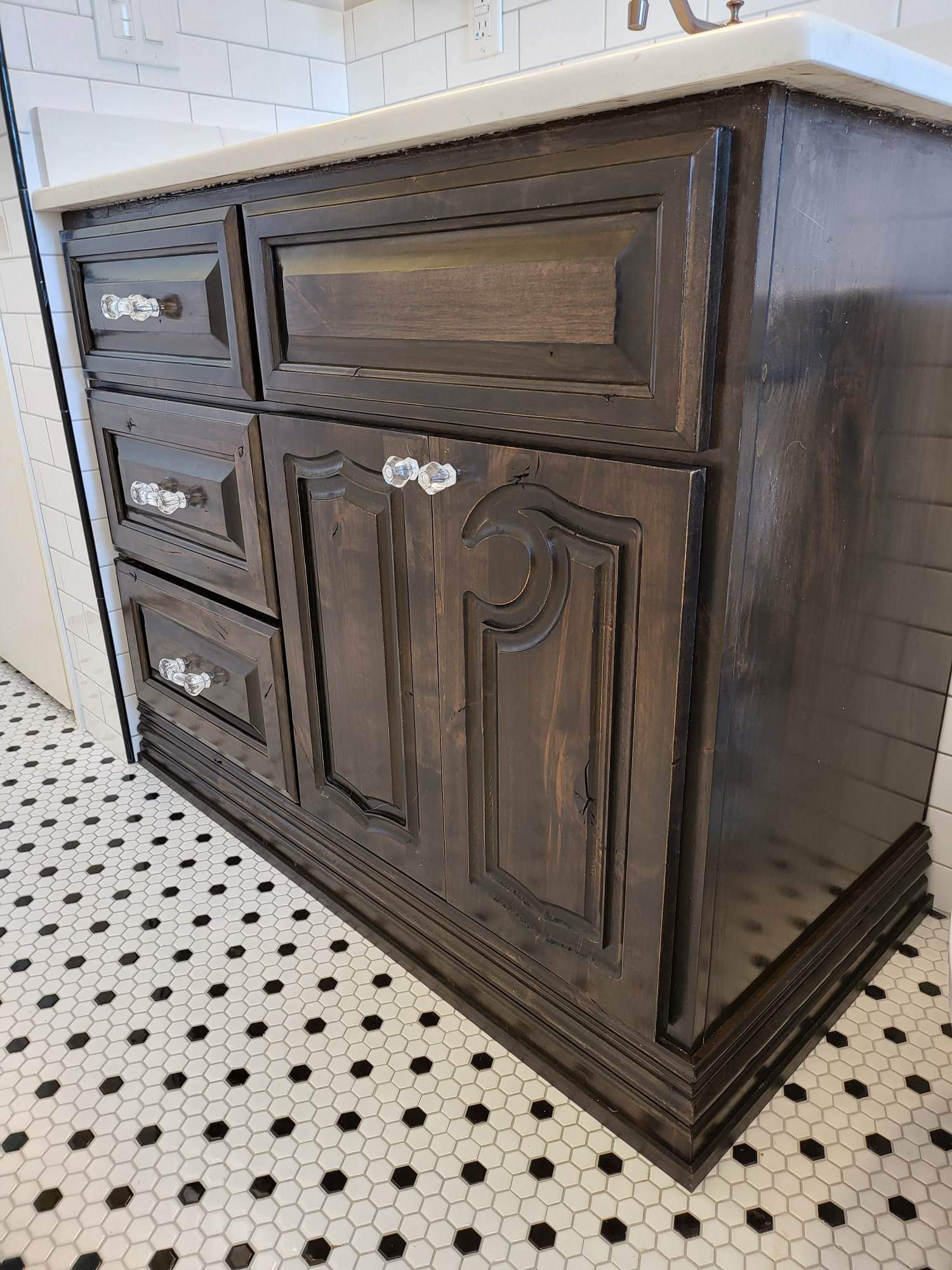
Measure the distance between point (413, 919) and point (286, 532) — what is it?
0.52 meters

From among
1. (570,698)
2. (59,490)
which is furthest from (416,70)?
(570,698)

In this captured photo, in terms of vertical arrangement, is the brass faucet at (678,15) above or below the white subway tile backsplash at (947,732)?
above

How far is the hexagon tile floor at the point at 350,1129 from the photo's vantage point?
849 mm

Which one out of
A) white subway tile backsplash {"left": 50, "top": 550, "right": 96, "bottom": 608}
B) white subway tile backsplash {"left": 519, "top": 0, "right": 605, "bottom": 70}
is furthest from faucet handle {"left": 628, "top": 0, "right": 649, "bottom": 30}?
white subway tile backsplash {"left": 50, "top": 550, "right": 96, "bottom": 608}

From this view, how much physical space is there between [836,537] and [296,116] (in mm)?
1441

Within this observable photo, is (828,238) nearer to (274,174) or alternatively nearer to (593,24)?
(274,174)

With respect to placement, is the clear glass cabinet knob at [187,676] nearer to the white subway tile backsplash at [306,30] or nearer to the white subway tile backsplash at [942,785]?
the white subway tile backsplash at [942,785]

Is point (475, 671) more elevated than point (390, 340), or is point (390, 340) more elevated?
point (390, 340)

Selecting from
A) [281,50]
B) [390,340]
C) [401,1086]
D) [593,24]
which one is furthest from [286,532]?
[281,50]

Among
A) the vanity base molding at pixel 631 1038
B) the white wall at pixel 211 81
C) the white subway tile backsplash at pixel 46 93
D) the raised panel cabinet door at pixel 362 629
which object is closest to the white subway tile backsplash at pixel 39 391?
the white wall at pixel 211 81

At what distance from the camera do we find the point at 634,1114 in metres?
0.92

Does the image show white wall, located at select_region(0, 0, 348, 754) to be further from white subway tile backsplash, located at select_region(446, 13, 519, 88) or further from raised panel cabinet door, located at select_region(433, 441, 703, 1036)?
raised panel cabinet door, located at select_region(433, 441, 703, 1036)

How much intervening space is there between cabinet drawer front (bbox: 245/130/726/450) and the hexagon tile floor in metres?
0.73

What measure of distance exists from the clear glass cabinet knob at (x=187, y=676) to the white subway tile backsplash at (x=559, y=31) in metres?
1.08
